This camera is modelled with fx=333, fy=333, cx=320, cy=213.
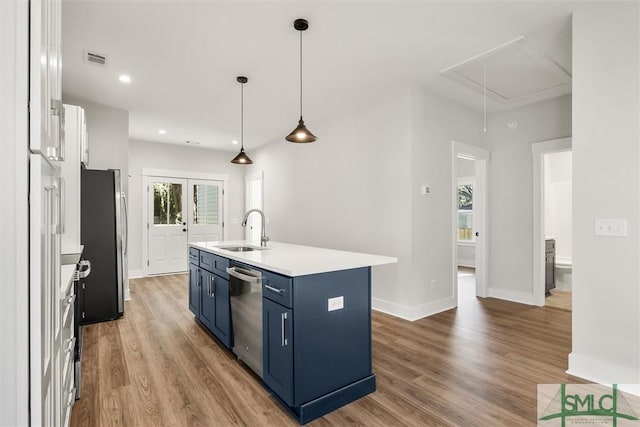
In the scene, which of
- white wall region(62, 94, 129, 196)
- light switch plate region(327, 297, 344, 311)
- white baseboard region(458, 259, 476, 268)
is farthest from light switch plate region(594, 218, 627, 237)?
white baseboard region(458, 259, 476, 268)

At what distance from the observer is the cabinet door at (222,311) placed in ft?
9.29

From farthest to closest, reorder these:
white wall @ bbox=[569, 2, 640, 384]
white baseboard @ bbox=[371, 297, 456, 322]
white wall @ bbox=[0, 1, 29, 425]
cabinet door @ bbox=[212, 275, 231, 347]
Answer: white baseboard @ bbox=[371, 297, 456, 322] < cabinet door @ bbox=[212, 275, 231, 347] < white wall @ bbox=[569, 2, 640, 384] < white wall @ bbox=[0, 1, 29, 425]

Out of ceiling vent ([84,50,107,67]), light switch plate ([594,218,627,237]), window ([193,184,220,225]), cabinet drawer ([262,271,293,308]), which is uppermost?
ceiling vent ([84,50,107,67])

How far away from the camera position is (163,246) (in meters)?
6.59

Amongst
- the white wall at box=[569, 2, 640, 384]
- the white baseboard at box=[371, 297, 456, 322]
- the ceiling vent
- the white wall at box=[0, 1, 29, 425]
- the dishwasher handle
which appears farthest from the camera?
the white baseboard at box=[371, 297, 456, 322]

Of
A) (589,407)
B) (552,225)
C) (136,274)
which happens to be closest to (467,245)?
(552,225)

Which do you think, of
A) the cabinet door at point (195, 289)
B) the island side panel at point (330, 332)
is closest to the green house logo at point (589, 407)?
the island side panel at point (330, 332)

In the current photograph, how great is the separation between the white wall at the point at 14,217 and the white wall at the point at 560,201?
6.98m

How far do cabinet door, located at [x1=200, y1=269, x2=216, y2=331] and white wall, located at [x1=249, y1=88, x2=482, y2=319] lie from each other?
2.00 metres

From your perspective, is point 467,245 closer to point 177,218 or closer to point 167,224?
point 177,218

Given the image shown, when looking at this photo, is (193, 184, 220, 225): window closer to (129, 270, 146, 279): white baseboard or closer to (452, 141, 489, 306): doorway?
(129, 270, 146, 279): white baseboard

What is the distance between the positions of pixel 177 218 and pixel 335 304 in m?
5.54

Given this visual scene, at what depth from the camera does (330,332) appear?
6.88ft

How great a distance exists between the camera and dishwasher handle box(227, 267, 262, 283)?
91.5 inches
